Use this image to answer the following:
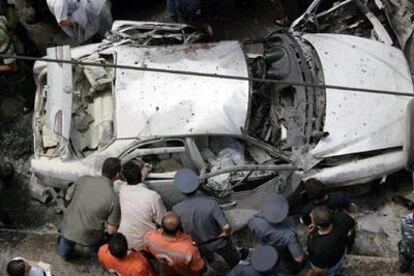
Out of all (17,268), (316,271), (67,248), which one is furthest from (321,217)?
(67,248)

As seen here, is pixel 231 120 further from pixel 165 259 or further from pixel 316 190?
pixel 165 259

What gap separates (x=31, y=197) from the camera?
9.43 m

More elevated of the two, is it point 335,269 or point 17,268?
point 17,268

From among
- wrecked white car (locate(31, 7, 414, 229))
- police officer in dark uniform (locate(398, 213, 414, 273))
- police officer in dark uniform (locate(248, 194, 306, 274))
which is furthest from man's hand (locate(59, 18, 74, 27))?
police officer in dark uniform (locate(398, 213, 414, 273))

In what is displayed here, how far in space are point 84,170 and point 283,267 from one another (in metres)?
2.48

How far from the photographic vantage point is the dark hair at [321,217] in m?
6.72

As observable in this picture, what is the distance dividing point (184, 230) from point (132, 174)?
748mm

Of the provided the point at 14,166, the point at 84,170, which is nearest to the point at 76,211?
the point at 84,170

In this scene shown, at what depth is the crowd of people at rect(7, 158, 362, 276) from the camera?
6848mm

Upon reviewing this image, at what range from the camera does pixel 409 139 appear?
836 centimetres

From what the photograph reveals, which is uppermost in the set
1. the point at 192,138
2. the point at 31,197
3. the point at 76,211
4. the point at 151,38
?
the point at 151,38

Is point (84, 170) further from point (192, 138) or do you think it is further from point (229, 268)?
point (229, 268)

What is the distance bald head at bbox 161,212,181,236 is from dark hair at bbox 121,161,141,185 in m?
0.92

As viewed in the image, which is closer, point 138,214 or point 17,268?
point 17,268
